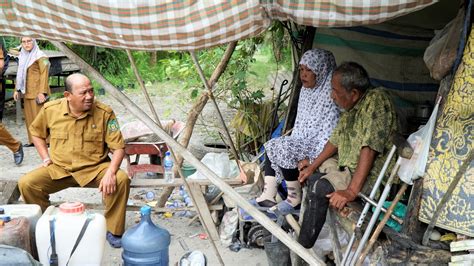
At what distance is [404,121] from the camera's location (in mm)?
5398

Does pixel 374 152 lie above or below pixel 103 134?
above

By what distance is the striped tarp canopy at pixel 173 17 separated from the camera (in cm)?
287

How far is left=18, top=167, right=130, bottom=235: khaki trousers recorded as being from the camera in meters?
5.23

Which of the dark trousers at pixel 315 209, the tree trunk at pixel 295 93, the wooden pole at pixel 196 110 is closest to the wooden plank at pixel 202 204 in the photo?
the wooden pole at pixel 196 110

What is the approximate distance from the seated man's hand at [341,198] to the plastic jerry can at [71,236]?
147 cm

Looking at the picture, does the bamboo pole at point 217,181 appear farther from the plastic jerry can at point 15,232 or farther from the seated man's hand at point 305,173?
the seated man's hand at point 305,173

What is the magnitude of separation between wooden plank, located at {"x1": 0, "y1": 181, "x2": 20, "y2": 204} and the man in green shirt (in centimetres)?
271

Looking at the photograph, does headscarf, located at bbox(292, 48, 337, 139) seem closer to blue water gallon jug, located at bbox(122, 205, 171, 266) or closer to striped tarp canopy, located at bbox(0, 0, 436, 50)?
blue water gallon jug, located at bbox(122, 205, 171, 266)

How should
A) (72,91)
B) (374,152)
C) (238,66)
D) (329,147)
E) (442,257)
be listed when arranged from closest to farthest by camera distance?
(442,257), (374,152), (329,147), (72,91), (238,66)

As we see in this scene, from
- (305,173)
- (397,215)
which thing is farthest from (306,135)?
(397,215)

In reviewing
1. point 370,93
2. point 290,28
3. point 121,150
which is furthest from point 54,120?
point 370,93

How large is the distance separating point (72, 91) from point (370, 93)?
255cm

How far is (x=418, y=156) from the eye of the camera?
3295 mm

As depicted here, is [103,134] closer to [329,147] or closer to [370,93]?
[329,147]
